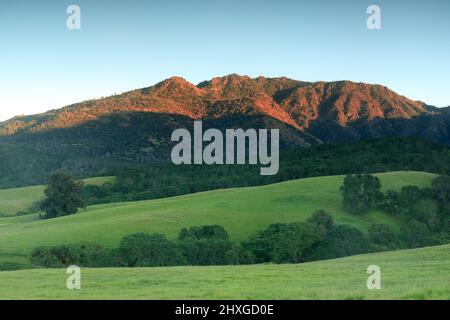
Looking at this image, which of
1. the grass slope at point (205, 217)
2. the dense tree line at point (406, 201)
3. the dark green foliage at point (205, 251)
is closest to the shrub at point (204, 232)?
the grass slope at point (205, 217)

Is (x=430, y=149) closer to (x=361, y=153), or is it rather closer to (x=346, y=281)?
(x=361, y=153)

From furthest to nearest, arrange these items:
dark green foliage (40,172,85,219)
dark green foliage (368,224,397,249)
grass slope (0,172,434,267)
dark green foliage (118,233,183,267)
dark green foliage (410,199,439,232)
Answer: dark green foliage (40,172,85,219)
dark green foliage (410,199,439,232)
dark green foliage (368,224,397,249)
grass slope (0,172,434,267)
dark green foliage (118,233,183,267)

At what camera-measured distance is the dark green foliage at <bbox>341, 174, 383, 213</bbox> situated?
93750mm

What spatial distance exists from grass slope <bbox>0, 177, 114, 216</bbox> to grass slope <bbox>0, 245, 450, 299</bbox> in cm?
11789

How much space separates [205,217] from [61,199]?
42.0 m

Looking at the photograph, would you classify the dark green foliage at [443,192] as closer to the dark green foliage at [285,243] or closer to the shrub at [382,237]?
the shrub at [382,237]

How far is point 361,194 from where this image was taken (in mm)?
94938

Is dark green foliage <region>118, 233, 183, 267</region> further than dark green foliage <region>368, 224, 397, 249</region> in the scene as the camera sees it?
No

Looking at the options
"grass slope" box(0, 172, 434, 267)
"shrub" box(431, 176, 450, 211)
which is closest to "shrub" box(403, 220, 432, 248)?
"grass slope" box(0, 172, 434, 267)

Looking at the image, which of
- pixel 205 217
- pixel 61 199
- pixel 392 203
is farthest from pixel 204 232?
pixel 61 199

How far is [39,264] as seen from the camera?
179 feet

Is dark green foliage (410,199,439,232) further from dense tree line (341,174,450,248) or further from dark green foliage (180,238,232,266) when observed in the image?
dark green foliage (180,238,232,266)
